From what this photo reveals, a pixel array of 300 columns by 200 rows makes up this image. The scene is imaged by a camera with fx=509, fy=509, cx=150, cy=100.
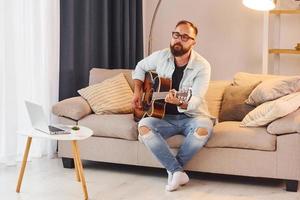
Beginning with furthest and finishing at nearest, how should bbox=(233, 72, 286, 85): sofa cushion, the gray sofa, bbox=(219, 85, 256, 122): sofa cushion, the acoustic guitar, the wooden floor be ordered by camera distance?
bbox=(233, 72, 286, 85): sofa cushion < bbox=(219, 85, 256, 122): sofa cushion < the acoustic guitar < the gray sofa < the wooden floor

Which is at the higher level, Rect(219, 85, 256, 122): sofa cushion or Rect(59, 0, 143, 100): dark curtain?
Rect(59, 0, 143, 100): dark curtain

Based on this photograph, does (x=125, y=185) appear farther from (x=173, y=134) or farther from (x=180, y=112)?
(x=180, y=112)

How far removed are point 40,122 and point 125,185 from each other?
2.50 feet

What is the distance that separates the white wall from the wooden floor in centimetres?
171

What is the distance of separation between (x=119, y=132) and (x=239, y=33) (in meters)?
2.02

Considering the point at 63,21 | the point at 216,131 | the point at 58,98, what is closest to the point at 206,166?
the point at 216,131

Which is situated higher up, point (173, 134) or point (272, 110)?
point (272, 110)

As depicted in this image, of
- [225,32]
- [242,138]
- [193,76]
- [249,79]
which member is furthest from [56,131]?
[225,32]

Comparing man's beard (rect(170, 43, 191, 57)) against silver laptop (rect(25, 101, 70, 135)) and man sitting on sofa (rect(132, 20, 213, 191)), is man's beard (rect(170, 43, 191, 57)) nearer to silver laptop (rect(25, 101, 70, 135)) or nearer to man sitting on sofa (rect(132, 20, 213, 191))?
man sitting on sofa (rect(132, 20, 213, 191))

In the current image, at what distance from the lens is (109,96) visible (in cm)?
406

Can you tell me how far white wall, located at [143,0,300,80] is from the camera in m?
5.09

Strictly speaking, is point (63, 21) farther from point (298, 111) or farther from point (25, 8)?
point (298, 111)

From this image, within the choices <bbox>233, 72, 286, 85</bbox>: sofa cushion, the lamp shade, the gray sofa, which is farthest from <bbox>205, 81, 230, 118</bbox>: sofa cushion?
the lamp shade

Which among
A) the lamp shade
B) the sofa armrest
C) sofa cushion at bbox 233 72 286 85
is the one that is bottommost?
the sofa armrest
